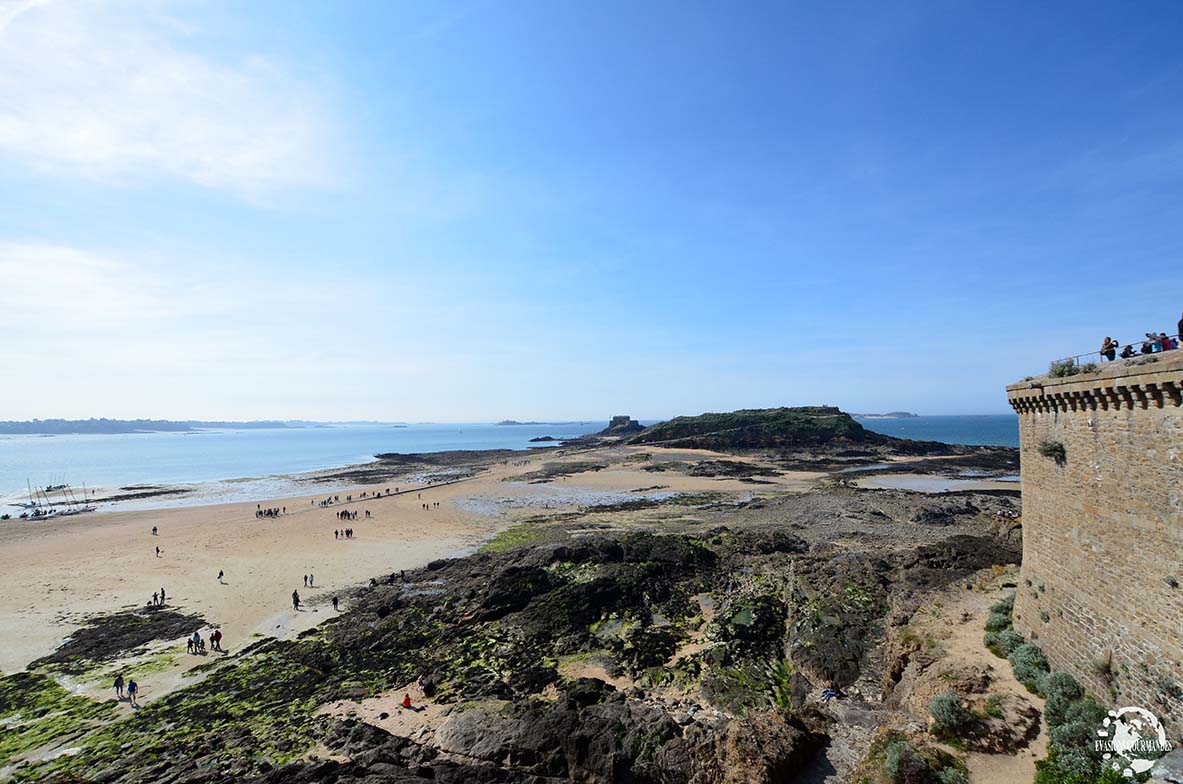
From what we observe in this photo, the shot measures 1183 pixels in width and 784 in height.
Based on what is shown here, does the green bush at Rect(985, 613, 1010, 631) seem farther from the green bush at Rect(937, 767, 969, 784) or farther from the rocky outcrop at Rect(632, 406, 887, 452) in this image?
the rocky outcrop at Rect(632, 406, 887, 452)

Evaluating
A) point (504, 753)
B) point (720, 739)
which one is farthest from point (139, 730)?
point (720, 739)

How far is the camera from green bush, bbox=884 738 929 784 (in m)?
9.63

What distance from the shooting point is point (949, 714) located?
10781 millimetres

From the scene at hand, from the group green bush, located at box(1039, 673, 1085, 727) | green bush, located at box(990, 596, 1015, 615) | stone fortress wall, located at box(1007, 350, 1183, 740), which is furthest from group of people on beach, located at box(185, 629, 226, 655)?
green bush, located at box(990, 596, 1015, 615)

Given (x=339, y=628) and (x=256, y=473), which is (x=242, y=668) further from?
(x=256, y=473)

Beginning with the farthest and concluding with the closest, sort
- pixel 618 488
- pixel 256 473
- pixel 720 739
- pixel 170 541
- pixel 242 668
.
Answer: pixel 256 473 < pixel 618 488 < pixel 170 541 < pixel 242 668 < pixel 720 739

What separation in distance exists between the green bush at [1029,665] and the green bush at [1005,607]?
7.70ft

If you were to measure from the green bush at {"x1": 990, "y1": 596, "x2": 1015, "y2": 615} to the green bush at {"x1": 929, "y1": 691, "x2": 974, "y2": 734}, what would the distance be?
5428 millimetres

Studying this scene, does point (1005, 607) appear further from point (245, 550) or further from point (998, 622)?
point (245, 550)

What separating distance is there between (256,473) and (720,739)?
93.7 metres

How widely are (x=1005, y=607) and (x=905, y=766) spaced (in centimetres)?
820

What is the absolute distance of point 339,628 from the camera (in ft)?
67.3

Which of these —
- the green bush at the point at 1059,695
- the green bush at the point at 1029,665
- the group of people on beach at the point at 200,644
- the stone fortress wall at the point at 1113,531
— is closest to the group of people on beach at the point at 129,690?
the group of people on beach at the point at 200,644

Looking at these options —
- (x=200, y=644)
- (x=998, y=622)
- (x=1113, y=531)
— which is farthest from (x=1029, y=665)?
(x=200, y=644)
